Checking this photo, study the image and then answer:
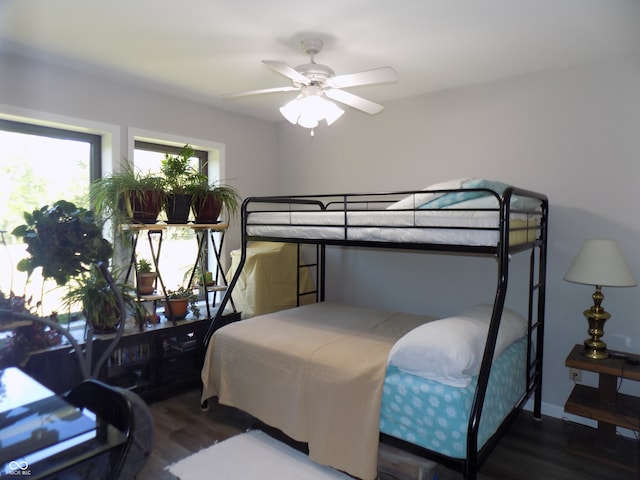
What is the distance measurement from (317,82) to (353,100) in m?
0.29

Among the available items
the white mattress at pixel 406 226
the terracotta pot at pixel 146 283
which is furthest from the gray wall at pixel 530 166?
the terracotta pot at pixel 146 283

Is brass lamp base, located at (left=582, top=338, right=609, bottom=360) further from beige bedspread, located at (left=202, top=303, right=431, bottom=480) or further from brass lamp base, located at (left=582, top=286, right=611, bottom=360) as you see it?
beige bedspread, located at (left=202, top=303, right=431, bottom=480)

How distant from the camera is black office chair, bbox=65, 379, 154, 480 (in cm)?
139

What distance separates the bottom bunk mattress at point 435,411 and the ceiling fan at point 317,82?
140cm

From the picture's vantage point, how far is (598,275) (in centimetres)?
228

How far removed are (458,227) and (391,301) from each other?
1586mm

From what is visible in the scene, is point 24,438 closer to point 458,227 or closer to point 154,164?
point 458,227

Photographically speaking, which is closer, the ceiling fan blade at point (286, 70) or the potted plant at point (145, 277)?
the ceiling fan blade at point (286, 70)

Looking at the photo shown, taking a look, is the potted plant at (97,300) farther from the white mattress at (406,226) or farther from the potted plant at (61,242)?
the white mattress at (406,226)

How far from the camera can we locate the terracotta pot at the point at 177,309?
2.98 m

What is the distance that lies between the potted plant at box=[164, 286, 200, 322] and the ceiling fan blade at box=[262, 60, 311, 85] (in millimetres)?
1775

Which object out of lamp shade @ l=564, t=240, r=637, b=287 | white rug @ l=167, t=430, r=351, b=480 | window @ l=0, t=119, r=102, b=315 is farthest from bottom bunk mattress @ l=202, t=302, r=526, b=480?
window @ l=0, t=119, r=102, b=315

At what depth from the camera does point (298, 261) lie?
357 centimetres

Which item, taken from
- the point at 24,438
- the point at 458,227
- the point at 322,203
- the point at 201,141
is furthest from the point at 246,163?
the point at 24,438
